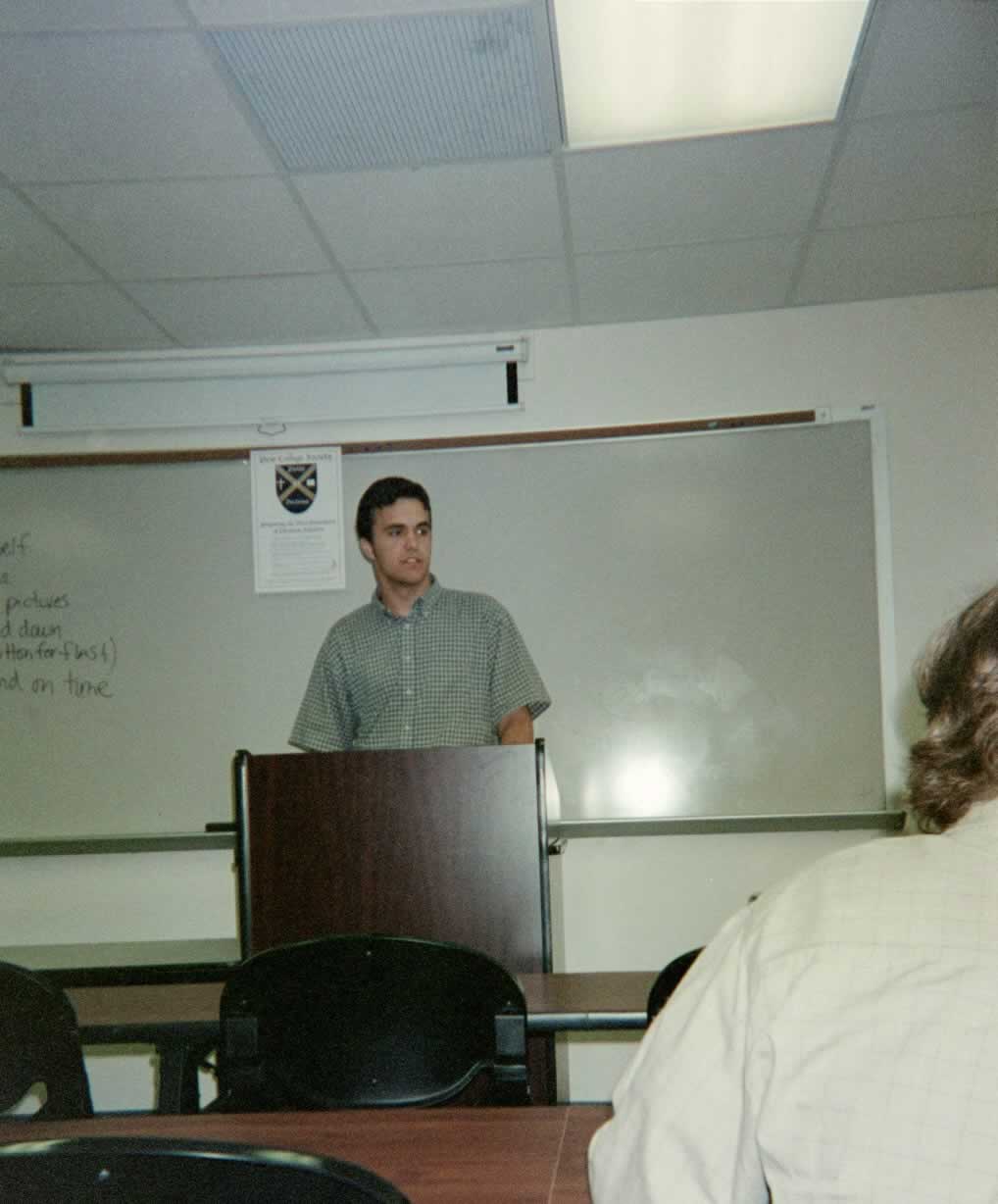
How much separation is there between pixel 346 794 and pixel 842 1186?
5.36ft

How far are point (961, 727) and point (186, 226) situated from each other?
2.62 m

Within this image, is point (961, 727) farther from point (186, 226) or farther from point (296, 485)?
point (296, 485)

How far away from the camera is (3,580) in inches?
148

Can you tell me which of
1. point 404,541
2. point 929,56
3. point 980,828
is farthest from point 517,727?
point 980,828

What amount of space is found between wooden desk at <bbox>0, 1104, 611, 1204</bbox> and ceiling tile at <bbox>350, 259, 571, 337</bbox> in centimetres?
261

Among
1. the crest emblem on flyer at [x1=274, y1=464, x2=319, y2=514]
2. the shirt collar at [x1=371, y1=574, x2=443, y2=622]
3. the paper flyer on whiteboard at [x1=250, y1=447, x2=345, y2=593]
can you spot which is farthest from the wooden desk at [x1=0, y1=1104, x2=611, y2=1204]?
the crest emblem on flyer at [x1=274, y1=464, x2=319, y2=514]

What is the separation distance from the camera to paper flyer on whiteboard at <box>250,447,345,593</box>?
3740 millimetres

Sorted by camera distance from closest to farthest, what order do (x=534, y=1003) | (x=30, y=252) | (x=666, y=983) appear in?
(x=666, y=983) < (x=534, y=1003) < (x=30, y=252)

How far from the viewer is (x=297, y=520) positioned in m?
3.76

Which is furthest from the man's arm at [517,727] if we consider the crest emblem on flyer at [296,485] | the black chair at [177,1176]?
the black chair at [177,1176]

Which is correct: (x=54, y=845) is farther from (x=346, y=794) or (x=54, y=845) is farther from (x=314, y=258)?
(x=314, y=258)

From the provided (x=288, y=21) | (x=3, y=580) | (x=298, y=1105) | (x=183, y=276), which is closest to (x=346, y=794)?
(x=298, y=1105)

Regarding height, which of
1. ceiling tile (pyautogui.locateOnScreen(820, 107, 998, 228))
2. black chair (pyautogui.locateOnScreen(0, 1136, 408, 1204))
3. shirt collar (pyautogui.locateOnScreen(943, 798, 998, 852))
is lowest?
black chair (pyautogui.locateOnScreen(0, 1136, 408, 1204))

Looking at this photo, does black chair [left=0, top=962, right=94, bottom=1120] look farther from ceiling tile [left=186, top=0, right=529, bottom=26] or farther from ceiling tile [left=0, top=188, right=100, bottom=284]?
ceiling tile [left=0, top=188, right=100, bottom=284]
